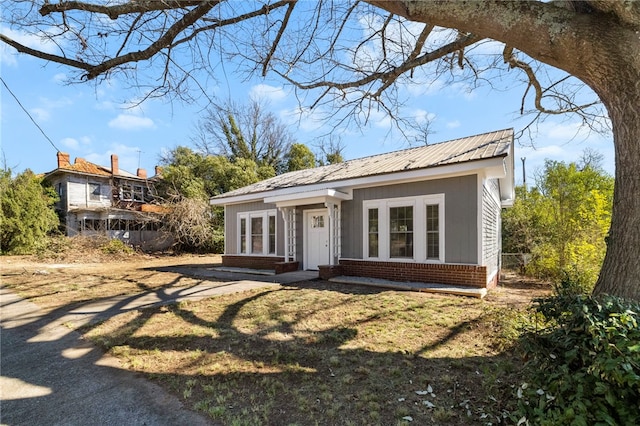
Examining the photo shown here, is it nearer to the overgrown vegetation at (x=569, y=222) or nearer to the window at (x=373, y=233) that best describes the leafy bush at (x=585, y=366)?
the overgrown vegetation at (x=569, y=222)

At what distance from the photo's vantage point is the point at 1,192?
1820cm

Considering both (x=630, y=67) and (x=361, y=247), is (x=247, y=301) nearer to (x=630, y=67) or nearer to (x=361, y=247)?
(x=361, y=247)

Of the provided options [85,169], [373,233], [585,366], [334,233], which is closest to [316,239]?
[334,233]

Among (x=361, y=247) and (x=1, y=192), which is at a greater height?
(x=1, y=192)

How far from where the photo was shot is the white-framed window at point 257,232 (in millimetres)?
12336

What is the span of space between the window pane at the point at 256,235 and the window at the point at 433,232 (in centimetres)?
671

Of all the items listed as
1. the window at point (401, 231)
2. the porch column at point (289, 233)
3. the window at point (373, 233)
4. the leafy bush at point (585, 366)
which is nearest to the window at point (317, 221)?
the porch column at point (289, 233)

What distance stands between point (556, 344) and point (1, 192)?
83.9 ft

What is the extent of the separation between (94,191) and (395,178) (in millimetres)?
25815

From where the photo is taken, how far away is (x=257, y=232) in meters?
12.9

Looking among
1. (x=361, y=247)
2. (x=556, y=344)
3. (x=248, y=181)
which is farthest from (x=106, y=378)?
(x=248, y=181)

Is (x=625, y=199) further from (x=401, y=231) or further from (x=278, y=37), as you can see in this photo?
(x=401, y=231)

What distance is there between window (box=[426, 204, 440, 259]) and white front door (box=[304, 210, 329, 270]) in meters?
3.53

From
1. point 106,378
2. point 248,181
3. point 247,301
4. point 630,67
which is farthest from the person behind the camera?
point 248,181
